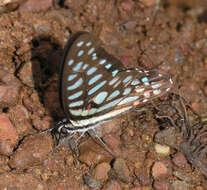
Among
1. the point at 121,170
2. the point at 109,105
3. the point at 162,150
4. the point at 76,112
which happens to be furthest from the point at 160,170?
the point at 76,112

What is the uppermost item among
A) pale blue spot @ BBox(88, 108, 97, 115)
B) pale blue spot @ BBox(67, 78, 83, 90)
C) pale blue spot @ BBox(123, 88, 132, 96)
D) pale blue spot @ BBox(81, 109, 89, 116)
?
pale blue spot @ BBox(67, 78, 83, 90)

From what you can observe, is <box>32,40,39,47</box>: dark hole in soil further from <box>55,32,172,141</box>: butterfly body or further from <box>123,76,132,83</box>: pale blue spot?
Answer: <box>123,76,132,83</box>: pale blue spot

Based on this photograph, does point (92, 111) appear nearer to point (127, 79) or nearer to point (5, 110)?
point (127, 79)

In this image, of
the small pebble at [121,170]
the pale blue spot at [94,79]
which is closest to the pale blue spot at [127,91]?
the pale blue spot at [94,79]

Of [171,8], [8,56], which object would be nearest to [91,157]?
[8,56]

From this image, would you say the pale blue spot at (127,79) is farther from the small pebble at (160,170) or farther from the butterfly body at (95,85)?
the small pebble at (160,170)

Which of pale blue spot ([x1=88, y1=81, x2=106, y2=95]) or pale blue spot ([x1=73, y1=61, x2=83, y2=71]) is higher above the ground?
pale blue spot ([x1=73, y1=61, x2=83, y2=71])

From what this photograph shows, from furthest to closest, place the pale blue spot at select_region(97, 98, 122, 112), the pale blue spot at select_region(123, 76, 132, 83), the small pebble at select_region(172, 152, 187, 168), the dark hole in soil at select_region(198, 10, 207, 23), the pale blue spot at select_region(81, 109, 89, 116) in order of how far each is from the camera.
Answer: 1. the dark hole in soil at select_region(198, 10, 207, 23)
2. the small pebble at select_region(172, 152, 187, 168)
3. the pale blue spot at select_region(123, 76, 132, 83)
4. the pale blue spot at select_region(97, 98, 122, 112)
5. the pale blue spot at select_region(81, 109, 89, 116)

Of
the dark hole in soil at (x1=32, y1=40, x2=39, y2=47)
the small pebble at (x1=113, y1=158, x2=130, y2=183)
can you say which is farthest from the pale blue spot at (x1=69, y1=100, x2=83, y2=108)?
the dark hole in soil at (x1=32, y1=40, x2=39, y2=47)

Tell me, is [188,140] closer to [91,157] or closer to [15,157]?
[91,157]
